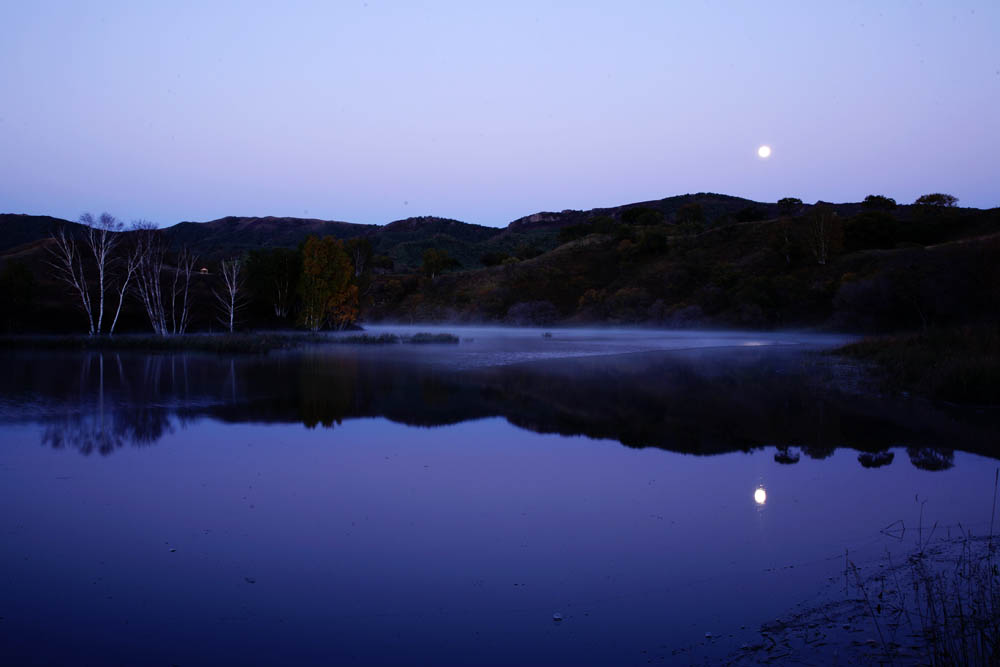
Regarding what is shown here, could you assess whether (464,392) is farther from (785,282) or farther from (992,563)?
(785,282)

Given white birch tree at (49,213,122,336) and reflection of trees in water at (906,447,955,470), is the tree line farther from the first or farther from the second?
reflection of trees in water at (906,447,955,470)

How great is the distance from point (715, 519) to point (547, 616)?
354 cm

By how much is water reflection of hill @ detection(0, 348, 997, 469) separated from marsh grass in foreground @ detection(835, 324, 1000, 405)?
1.27m

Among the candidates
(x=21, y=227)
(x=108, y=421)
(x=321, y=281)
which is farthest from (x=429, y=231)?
(x=108, y=421)

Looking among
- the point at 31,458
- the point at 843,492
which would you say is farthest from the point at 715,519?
the point at 31,458

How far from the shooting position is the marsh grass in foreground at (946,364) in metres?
17.8

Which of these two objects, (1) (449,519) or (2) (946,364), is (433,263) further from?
(1) (449,519)

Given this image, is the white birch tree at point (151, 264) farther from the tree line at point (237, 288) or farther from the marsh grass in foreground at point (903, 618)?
the marsh grass in foreground at point (903, 618)

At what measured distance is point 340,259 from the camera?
175ft

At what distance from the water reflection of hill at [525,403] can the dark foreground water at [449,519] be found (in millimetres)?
149

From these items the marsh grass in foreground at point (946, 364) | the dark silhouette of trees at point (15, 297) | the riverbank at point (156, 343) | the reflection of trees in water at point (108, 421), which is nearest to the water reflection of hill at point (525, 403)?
the reflection of trees in water at point (108, 421)

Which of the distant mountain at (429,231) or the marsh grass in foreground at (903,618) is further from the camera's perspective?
the distant mountain at (429,231)

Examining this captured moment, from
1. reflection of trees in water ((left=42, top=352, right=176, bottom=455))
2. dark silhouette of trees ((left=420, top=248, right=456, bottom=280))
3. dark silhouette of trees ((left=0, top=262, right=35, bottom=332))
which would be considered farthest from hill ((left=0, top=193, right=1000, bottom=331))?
reflection of trees in water ((left=42, top=352, right=176, bottom=455))

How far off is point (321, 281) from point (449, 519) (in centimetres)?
4589
